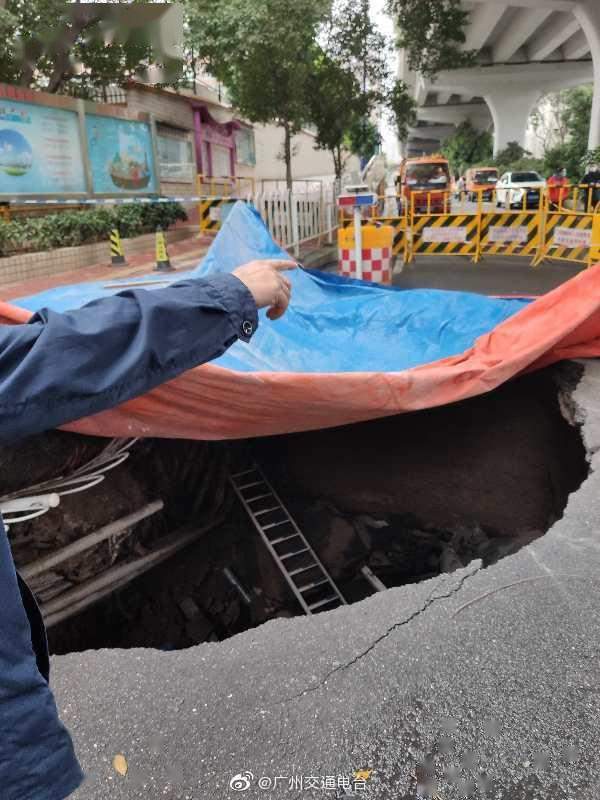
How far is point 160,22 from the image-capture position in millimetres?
14047

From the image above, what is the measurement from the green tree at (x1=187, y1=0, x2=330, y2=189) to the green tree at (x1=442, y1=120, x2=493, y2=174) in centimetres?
3184

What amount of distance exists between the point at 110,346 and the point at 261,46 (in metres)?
13.9

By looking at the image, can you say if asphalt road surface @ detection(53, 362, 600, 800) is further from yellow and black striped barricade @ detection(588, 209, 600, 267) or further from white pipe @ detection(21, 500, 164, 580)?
yellow and black striped barricade @ detection(588, 209, 600, 267)

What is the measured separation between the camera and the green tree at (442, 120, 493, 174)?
142 feet

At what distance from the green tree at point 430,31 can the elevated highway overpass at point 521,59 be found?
32.9 inches

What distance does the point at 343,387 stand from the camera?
3008mm

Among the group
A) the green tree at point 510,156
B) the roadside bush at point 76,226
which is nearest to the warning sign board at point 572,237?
the roadside bush at point 76,226

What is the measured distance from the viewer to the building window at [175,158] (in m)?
17.8

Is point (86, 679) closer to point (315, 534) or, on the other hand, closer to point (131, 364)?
point (131, 364)

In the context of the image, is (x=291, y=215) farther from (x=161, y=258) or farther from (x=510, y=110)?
(x=510, y=110)

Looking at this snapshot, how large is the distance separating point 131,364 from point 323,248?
1226 centimetres

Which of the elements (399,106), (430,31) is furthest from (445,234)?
(430,31)

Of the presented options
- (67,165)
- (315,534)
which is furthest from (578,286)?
(67,165)

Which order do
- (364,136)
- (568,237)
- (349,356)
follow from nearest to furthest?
(349,356) → (568,237) → (364,136)
